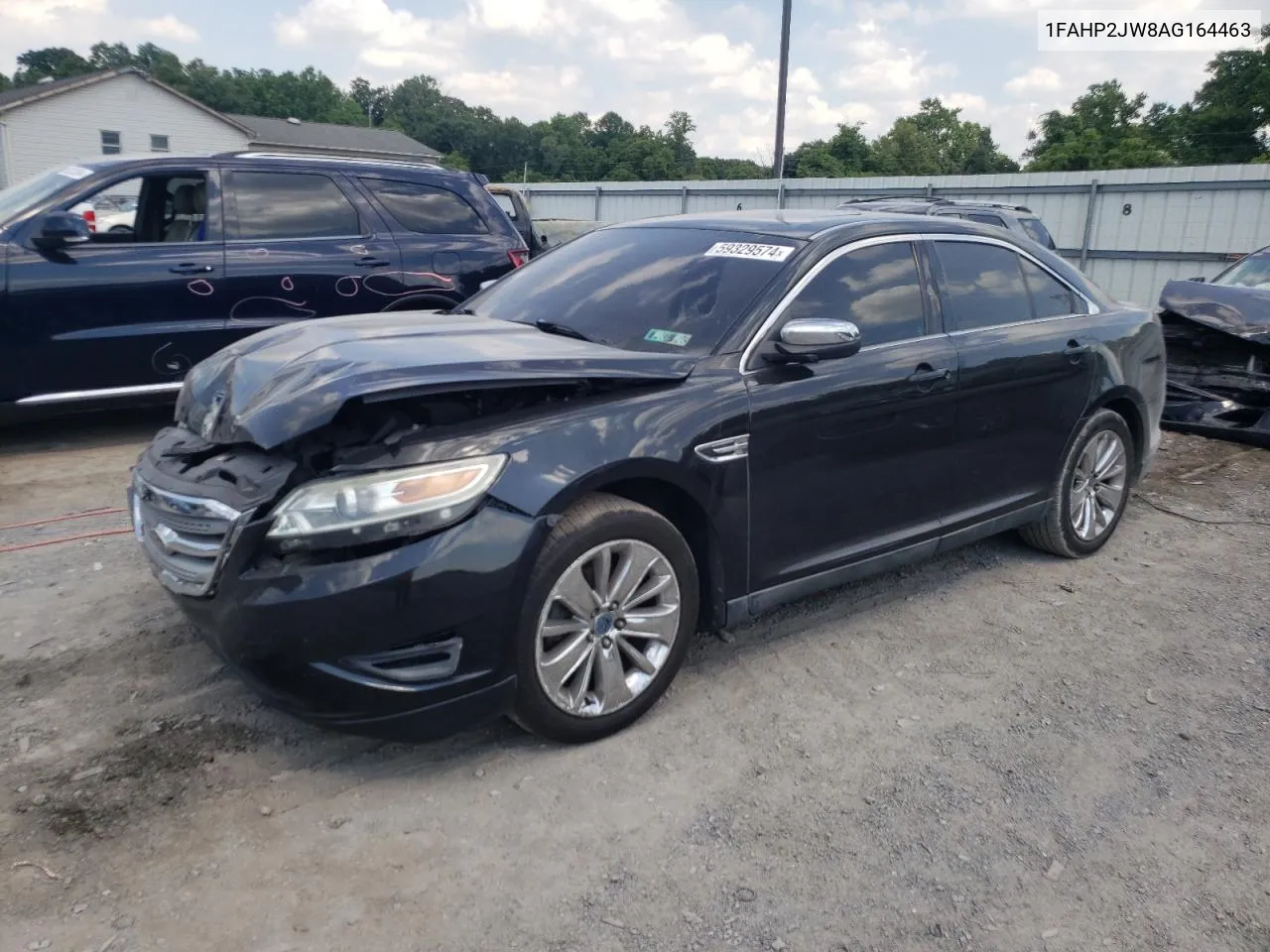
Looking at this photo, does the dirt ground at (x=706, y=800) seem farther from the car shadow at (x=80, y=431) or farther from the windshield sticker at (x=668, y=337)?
the car shadow at (x=80, y=431)

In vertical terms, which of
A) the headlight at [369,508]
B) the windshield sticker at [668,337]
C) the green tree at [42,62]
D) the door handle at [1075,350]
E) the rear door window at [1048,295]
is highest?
the green tree at [42,62]

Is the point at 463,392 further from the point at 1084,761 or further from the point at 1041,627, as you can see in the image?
the point at 1041,627

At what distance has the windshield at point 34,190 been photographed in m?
6.11

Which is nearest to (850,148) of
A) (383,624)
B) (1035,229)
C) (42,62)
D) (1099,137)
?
(1099,137)

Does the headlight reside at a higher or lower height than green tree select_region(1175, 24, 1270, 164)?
lower

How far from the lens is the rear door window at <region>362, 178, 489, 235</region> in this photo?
730cm

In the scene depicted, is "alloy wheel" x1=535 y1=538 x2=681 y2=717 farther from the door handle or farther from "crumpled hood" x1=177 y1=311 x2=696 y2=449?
the door handle

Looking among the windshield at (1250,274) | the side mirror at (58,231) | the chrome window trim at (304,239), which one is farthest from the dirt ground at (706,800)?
the windshield at (1250,274)

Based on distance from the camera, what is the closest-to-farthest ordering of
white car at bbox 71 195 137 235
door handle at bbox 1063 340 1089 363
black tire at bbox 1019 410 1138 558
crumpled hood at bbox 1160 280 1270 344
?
door handle at bbox 1063 340 1089 363
black tire at bbox 1019 410 1138 558
white car at bbox 71 195 137 235
crumpled hood at bbox 1160 280 1270 344

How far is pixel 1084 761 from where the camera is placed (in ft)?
10.5

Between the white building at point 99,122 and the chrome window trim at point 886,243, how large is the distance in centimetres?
3634

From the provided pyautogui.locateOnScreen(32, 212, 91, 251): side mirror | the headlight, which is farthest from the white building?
the headlight

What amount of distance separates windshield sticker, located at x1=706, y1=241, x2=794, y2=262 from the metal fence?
44.2 feet

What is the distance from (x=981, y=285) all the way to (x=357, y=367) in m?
2.89
